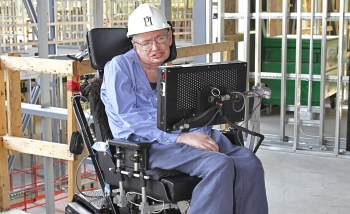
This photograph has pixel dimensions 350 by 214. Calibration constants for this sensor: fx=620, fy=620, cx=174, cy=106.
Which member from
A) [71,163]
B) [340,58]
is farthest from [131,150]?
[340,58]

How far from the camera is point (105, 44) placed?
3.26 meters

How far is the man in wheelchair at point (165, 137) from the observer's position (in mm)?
2816

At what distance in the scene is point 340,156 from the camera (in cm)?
591

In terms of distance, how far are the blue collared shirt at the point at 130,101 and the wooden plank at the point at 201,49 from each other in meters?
1.75

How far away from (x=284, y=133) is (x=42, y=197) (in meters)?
5.60

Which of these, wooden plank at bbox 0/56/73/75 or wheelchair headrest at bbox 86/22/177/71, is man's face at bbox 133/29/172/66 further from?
wooden plank at bbox 0/56/73/75

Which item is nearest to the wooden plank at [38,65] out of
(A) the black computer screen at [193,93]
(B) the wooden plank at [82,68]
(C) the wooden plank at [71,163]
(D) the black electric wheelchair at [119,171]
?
(B) the wooden plank at [82,68]

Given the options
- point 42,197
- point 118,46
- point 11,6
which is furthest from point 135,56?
point 11,6

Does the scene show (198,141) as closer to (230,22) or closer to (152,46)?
(152,46)

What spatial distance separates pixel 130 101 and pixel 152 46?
0.33 m

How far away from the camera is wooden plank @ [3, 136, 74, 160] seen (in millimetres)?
3916

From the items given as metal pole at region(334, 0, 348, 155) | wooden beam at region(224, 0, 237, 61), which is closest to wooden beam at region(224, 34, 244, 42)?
wooden beam at region(224, 0, 237, 61)

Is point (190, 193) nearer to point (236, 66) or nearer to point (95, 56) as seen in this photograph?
point (236, 66)

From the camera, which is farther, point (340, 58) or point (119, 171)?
point (340, 58)
